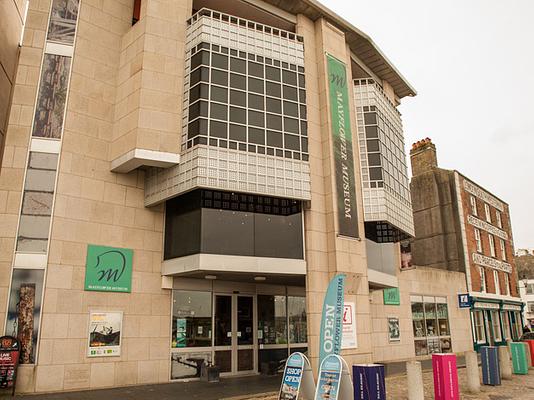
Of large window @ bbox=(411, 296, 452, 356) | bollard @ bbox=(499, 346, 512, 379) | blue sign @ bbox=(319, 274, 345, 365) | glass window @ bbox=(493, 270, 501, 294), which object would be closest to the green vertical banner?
blue sign @ bbox=(319, 274, 345, 365)

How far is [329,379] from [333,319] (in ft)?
5.57

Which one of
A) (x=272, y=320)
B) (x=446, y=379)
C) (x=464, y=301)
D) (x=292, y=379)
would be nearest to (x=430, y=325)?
(x=464, y=301)

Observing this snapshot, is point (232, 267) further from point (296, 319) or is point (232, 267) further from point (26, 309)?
point (26, 309)

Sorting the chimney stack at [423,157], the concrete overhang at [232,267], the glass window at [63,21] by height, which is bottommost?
the concrete overhang at [232,267]

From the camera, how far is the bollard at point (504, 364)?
16438mm

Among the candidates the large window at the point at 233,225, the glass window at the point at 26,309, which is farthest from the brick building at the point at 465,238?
the glass window at the point at 26,309

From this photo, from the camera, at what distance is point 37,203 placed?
46.5ft

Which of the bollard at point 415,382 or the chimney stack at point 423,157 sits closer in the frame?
the bollard at point 415,382

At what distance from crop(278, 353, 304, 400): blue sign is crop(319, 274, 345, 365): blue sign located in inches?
25.6

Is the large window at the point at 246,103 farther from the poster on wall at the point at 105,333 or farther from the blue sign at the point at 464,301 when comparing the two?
the blue sign at the point at 464,301

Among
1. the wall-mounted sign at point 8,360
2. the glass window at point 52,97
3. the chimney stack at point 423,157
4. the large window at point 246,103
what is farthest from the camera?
the chimney stack at point 423,157

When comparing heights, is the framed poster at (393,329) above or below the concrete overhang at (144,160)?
below

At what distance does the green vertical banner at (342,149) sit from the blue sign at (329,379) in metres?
8.02

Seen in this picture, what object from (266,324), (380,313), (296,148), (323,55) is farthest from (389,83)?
(266,324)
